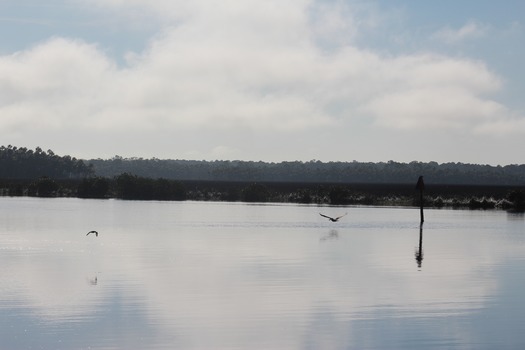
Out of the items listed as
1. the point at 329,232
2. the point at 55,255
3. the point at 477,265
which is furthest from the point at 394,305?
the point at 329,232

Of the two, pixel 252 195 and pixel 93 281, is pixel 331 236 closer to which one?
pixel 93 281

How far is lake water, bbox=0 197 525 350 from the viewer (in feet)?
85.0

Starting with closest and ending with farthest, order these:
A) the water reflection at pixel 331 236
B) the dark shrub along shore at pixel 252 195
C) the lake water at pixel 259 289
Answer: the lake water at pixel 259 289, the water reflection at pixel 331 236, the dark shrub along shore at pixel 252 195

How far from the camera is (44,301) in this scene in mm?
31781

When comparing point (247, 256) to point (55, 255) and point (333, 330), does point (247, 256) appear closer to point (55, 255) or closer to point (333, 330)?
point (55, 255)

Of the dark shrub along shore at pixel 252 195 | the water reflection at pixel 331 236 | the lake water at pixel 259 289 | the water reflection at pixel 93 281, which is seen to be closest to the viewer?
the lake water at pixel 259 289

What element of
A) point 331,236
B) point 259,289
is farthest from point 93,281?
point 331,236

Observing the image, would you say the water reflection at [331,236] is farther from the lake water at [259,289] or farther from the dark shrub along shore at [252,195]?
the dark shrub along shore at [252,195]

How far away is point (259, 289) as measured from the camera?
115 feet

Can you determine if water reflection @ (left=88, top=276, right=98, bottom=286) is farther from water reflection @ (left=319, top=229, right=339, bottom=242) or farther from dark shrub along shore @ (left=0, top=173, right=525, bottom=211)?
dark shrub along shore @ (left=0, top=173, right=525, bottom=211)

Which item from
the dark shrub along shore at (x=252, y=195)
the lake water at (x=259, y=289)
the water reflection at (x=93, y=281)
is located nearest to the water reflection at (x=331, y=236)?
the lake water at (x=259, y=289)

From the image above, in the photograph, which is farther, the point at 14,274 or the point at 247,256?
the point at 247,256

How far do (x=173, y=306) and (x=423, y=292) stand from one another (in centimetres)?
944

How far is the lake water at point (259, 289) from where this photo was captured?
85.0 feet
